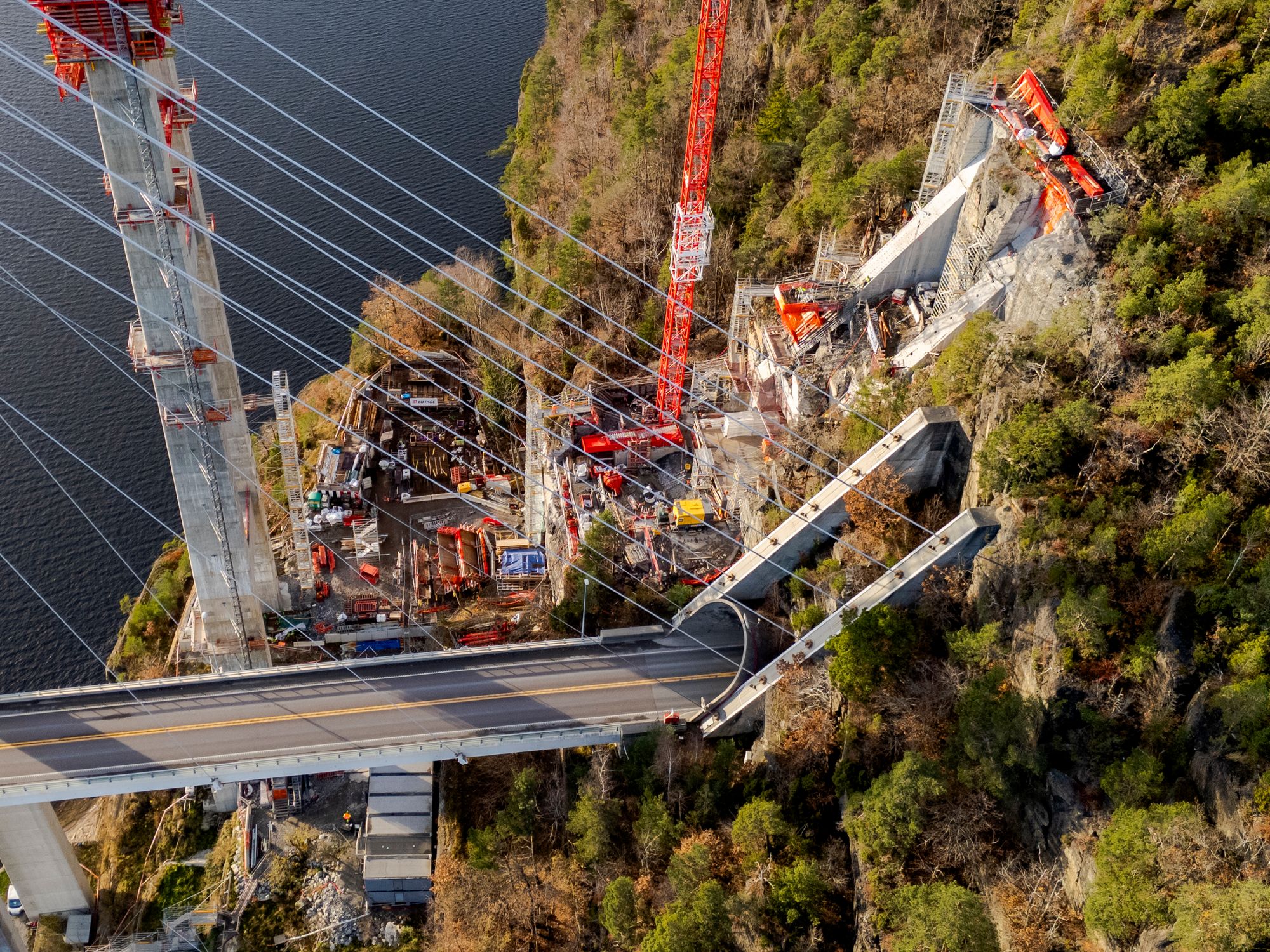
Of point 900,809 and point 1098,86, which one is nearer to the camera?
point 900,809

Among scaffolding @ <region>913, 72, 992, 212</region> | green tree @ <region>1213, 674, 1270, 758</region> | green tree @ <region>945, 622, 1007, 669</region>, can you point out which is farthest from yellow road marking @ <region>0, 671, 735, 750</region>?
scaffolding @ <region>913, 72, 992, 212</region>

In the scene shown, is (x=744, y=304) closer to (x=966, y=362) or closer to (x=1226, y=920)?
(x=966, y=362)

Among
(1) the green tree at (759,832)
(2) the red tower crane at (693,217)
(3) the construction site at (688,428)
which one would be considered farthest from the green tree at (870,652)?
(2) the red tower crane at (693,217)

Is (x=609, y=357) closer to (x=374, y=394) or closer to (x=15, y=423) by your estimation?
(x=374, y=394)

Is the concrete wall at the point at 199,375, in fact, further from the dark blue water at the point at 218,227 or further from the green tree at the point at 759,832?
the green tree at the point at 759,832

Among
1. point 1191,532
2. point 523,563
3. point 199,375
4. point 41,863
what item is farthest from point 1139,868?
point 41,863

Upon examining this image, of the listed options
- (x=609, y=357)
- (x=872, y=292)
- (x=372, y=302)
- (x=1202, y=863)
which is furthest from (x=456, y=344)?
(x=1202, y=863)

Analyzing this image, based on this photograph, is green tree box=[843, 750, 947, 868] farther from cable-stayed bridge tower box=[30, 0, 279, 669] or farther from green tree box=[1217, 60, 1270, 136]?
cable-stayed bridge tower box=[30, 0, 279, 669]
